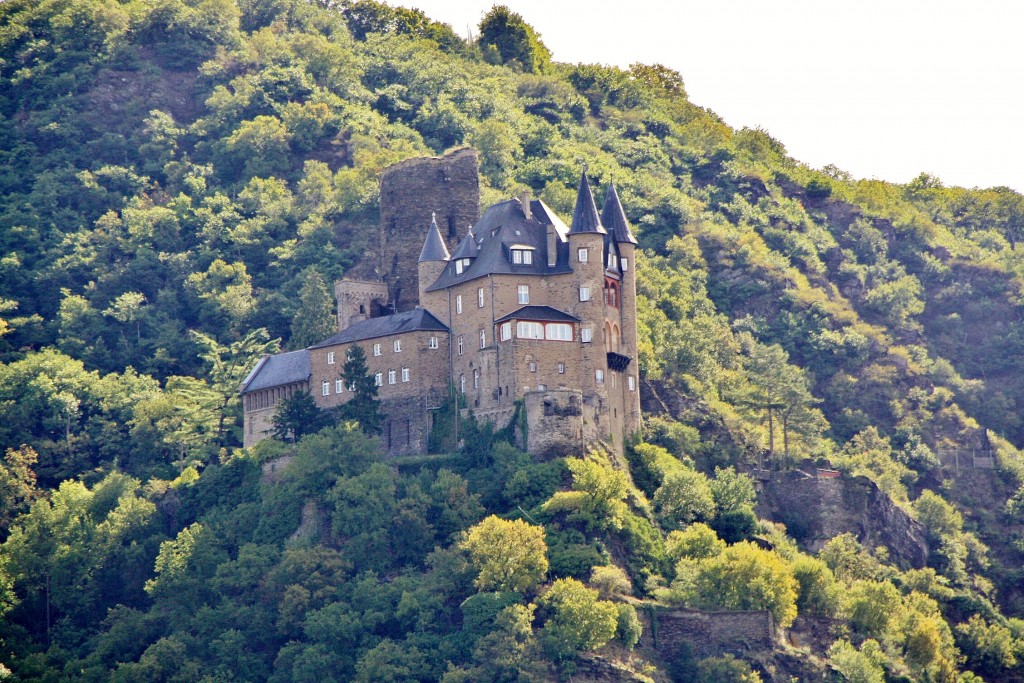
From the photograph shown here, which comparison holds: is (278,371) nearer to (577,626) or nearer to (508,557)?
(508,557)

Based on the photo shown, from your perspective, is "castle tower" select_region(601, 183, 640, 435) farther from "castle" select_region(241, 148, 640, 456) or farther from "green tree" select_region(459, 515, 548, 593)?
"green tree" select_region(459, 515, 548, 593)

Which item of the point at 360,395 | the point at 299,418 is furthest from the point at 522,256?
the point at 299,418

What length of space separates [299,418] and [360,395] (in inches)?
163

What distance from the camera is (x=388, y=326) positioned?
315 feet

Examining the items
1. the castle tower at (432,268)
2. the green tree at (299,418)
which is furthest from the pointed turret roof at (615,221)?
the green tree at (299,418)

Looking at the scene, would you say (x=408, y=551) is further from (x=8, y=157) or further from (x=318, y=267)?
(x=8, y=157)

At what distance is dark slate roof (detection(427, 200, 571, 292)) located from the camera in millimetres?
91688

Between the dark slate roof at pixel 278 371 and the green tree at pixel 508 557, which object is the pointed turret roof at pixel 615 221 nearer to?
the dark slate roof at pixel 278 371

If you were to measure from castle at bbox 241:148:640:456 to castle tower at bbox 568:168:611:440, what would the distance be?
46 millimetres

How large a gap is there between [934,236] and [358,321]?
49.6 metres

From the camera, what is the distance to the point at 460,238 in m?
102

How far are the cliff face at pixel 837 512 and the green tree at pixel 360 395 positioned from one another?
19.5 m

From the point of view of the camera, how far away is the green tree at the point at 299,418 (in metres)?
95.9

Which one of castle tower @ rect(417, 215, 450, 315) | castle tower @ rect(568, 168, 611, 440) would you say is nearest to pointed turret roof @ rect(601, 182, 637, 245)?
castle tower @ rect(568, 168, 611, 440)
